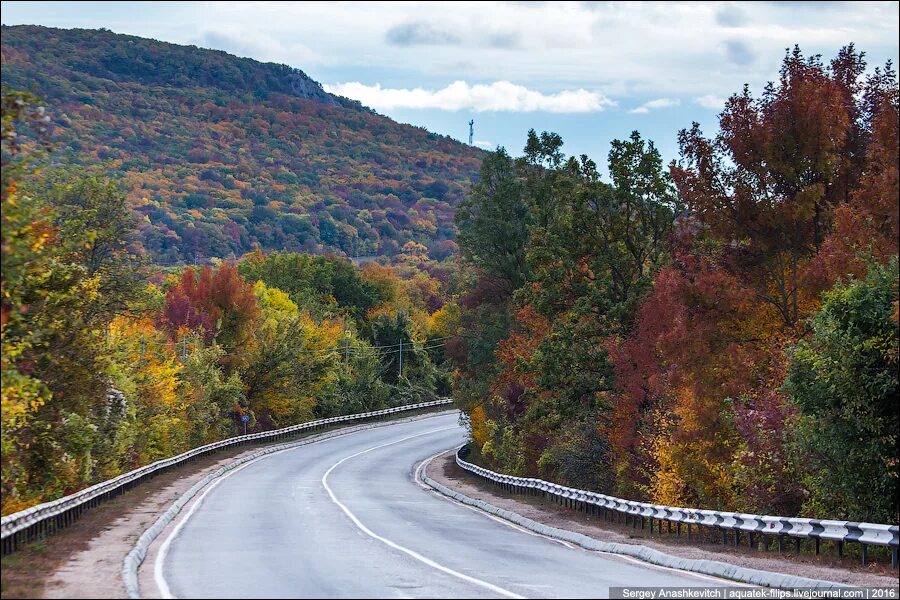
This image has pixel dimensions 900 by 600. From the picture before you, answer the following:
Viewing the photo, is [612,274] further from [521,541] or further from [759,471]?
[521,541]

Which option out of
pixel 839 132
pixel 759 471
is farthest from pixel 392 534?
pixel 839 132

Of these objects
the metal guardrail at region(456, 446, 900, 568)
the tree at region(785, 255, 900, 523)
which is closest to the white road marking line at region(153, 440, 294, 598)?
the metal guardrail at region(456, 446, 900, 568)

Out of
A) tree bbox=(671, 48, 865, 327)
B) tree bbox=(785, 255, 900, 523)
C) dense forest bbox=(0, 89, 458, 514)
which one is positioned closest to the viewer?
dense forest bbox=(0, 89, 458, 514)

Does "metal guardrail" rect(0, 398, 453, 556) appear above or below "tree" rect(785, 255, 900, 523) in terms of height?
below

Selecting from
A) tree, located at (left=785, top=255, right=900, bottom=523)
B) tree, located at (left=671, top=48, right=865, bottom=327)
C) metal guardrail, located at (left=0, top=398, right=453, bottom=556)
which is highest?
tree, located at (left=671, top=48, right=865, bottom=327)

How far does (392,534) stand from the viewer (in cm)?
2625

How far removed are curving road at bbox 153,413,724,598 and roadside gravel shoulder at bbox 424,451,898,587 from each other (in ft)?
4.54

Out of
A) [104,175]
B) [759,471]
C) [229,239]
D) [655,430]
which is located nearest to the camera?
[759,471]

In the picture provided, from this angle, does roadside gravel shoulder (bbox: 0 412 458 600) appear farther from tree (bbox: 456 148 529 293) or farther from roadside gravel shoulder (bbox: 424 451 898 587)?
tree (bbox: 456 148 529 293)

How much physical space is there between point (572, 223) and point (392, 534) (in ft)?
65.6

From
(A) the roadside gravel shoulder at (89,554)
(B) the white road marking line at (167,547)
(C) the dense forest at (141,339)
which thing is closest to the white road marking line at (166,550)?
(B) the white road marking line at (167,547)

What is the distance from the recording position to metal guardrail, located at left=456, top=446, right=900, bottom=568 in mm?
18516

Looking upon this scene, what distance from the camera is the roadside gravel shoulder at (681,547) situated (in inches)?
711

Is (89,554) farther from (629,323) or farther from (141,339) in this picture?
(141,339)
